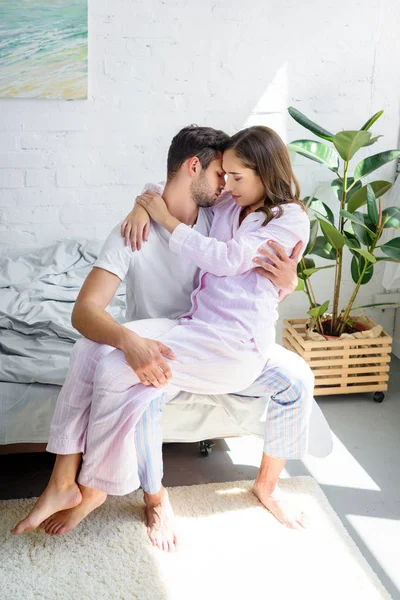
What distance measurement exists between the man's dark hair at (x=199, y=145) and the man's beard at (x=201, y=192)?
46 millimetres

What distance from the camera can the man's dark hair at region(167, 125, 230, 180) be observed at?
84.2 inches

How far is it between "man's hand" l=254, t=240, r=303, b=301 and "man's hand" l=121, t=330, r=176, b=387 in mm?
400

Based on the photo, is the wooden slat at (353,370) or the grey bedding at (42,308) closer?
the grey bedding at (42,308)

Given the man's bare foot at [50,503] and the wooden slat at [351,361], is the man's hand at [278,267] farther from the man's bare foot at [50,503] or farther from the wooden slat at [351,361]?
the wooden slat at [351,361]

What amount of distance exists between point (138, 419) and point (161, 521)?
0.37m

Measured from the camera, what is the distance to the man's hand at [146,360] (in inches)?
74.8

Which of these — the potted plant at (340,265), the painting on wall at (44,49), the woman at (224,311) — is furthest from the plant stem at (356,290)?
the painting on wall at (44,49)

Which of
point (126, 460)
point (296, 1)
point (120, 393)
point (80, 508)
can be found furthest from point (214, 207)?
point (296, 1)

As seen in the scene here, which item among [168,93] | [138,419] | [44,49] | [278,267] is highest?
[44,49]

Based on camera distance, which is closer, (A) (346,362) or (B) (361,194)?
(B) (361,194)

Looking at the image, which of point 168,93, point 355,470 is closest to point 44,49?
point 168,93

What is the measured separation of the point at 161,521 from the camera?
208cm

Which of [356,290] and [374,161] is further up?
[374,161]

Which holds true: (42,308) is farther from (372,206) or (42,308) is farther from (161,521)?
(372,206)
